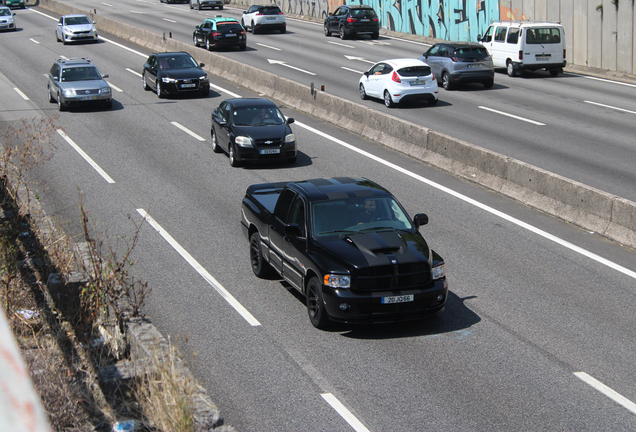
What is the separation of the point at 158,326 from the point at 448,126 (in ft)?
50.5

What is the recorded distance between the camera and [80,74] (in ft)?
85.1

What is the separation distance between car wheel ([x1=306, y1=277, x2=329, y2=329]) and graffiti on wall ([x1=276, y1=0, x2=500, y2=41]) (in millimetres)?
34687

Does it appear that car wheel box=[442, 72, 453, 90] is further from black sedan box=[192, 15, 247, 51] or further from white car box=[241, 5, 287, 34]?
white car box=[241, 5, 287, 34]

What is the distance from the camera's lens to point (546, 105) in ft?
84.3

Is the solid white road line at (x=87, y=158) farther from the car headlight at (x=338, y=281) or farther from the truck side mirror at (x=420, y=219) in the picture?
the car headlight at (x=338, y=281)

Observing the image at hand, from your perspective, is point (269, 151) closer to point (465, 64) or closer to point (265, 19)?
point (465, 64)

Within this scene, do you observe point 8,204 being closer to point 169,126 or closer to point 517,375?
point 517,375

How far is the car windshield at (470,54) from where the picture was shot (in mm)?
28797

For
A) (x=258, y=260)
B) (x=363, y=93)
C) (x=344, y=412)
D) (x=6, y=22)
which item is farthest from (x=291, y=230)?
(x=6, y=22)

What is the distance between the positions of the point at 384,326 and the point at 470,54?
2172 cm

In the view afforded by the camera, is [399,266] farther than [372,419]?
Yes

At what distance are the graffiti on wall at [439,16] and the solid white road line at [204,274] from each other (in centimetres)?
3172

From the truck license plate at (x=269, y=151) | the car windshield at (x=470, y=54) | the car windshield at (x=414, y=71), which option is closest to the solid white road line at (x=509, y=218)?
the truck license plate at (x=269, y=151)

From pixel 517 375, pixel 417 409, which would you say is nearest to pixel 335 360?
pixel 417 409
